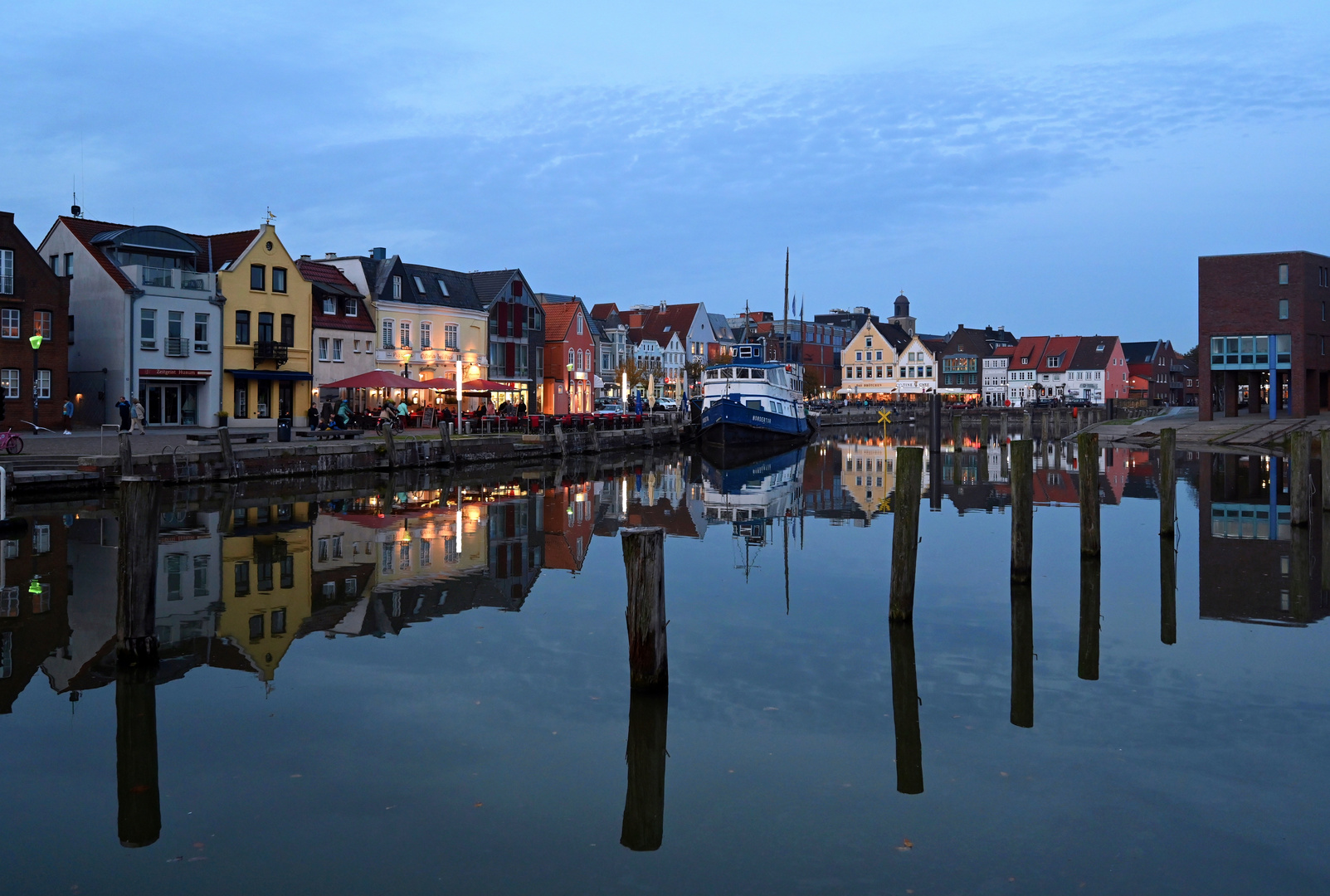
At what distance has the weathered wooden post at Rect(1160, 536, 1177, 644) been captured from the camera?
44.2 ft

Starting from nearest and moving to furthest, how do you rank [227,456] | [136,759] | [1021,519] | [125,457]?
1. [136,759]
2. [1021,519]
3. [125,457]
4. [227,456]

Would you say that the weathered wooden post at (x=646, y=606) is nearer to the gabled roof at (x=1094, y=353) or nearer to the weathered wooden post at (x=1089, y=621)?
the weathered wooden post at (x=1089, y=621)

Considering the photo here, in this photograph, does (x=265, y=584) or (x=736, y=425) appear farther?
(x=736, y=425)

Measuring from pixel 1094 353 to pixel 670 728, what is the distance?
434ft

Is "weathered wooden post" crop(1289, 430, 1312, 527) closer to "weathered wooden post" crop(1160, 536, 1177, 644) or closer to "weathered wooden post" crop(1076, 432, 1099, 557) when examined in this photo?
"weathered wooden post" crop(1160, 536, 1177, 644)

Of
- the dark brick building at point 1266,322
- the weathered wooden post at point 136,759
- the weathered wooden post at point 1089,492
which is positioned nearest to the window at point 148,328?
the weathered wooden post at point 136,759

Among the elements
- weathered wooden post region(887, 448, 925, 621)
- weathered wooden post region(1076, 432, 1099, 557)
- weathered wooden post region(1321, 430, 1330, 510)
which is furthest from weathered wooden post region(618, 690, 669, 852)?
weathered wooden post region(1321, 430, 1330, 510)

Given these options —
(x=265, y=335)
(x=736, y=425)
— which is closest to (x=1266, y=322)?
(x=736, y=425)

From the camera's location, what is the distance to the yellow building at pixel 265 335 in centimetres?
5031

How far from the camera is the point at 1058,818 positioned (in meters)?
7.69

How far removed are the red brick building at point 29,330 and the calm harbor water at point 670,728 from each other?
2509 centimetres

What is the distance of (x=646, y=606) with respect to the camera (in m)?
9.72

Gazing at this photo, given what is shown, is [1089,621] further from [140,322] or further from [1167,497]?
[140,322]

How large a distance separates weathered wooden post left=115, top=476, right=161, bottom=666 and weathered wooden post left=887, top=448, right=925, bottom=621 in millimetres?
7847
